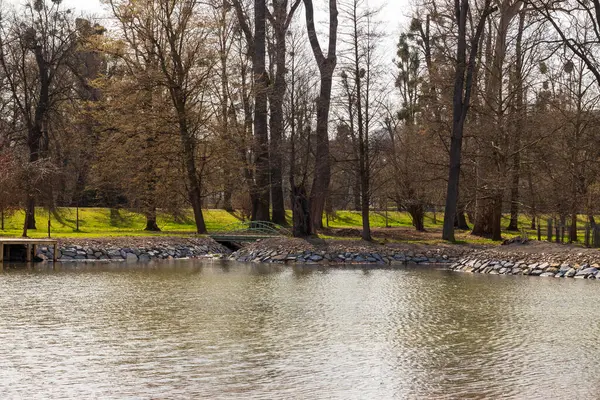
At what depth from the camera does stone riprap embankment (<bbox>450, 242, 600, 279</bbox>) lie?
23381 mm

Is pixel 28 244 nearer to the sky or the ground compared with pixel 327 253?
nearer to the sky

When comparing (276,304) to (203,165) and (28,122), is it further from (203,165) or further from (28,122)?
(28,122)

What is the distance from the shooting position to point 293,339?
1182 centimetres

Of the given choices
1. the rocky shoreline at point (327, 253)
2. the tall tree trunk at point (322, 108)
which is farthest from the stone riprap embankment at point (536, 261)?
the tall tree trunk at point (322, 108)

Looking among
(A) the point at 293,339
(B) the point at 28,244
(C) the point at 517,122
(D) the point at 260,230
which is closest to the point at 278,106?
(D) the point at 260,230

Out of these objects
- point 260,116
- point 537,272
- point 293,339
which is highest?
point 260,116

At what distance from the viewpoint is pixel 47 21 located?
1468 inches

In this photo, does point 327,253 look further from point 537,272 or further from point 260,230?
point 537,272

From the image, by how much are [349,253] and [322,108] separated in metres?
7.38

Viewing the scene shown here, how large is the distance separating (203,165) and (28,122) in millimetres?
9516

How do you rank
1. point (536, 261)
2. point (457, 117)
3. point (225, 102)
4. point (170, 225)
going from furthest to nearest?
point (170, 225) → point (225, 102) → point (457, 117) → point (536, 261)

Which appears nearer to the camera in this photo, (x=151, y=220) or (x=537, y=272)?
(x=537, y=272)

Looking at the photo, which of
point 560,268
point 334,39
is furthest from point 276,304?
point 334,39

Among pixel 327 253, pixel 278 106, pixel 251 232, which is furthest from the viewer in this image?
pixel 278 106
